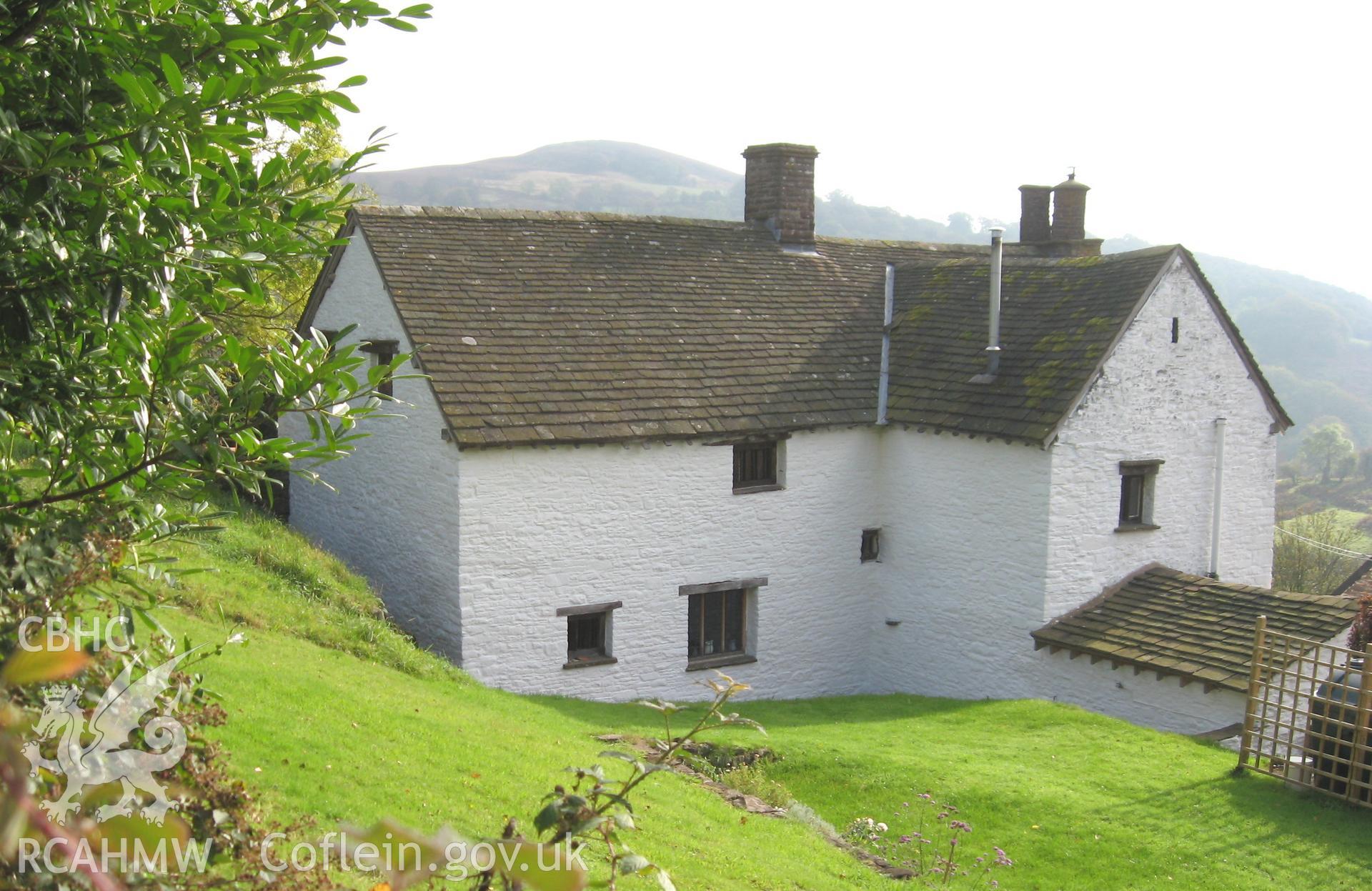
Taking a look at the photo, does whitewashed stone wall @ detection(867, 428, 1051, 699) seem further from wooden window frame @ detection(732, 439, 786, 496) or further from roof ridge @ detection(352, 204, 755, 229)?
roof ridge @ detection(352, 204, 755, 229)

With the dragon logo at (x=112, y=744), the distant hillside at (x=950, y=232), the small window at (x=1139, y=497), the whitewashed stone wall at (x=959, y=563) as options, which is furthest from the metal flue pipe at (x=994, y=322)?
the distant hillside at (x=950, y=232)

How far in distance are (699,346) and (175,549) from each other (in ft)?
28.6

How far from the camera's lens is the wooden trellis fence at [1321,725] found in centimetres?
1202

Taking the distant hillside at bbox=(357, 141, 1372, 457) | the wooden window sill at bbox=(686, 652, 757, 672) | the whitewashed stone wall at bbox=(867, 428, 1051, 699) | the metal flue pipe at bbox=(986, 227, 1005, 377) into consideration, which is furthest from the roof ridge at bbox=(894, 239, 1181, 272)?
the distant hillside at bbox=(357, 141, 1372, 457)

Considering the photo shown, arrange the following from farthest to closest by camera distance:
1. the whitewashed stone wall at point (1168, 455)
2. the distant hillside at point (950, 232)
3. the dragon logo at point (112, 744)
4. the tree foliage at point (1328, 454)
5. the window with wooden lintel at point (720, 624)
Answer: the distant hillside at point (950, 232) → the tree foliage at point (1328, 454) → the window with wooden lintel at point (720, 624) → the whitewashed stone wall at point (1168, 455) → the dragon logo at point (112, 744)

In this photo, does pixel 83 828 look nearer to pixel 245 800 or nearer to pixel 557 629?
pixel 245 800

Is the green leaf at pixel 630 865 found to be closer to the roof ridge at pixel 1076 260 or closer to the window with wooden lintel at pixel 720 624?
the window with wooden lintel at pixel 720 624

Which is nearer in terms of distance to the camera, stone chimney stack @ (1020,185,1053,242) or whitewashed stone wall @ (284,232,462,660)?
whitewashed stone wall @ (284,232,462,660)

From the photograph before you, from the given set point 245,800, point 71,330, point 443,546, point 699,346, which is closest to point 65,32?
point 71,330

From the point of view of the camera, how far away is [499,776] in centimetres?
991

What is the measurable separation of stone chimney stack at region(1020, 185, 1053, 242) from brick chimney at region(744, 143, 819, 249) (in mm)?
6311

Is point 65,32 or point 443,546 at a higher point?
point 65,32

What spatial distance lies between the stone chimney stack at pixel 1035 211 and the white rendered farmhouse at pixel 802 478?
6.77 meters

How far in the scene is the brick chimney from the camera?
893 inches
